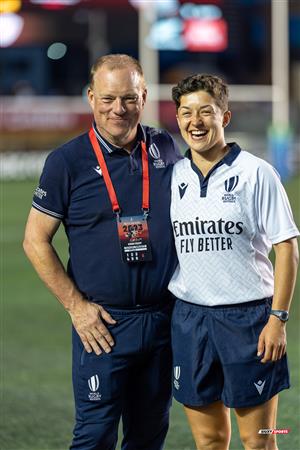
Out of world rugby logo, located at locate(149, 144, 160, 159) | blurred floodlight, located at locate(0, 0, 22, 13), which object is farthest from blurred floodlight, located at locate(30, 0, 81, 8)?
world rugby logo, located at locate(149, 144, 160, 159)

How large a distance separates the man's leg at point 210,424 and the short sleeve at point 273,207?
70cm

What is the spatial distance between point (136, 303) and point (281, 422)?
197cm

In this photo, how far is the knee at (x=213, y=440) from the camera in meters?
4.29

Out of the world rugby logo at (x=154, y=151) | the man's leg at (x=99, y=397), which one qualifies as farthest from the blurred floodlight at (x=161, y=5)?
the man's leg at (x=99, y=397)

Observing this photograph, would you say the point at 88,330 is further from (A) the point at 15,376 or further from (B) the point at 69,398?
(A) the point at 15,376

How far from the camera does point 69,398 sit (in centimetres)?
666

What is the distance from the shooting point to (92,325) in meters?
4.34

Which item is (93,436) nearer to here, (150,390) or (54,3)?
(150,390)

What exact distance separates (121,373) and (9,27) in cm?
2000

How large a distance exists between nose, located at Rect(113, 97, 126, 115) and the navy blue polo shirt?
15cm

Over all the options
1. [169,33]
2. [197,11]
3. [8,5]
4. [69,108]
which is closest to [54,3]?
[8,5]

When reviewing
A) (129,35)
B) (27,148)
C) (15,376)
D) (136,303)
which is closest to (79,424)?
(136,303)

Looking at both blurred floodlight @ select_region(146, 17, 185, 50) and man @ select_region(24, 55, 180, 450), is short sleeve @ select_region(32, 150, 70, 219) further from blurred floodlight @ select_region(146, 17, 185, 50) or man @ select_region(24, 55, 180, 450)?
blurred floodlight @ select_region(146, 17, 185, 50)

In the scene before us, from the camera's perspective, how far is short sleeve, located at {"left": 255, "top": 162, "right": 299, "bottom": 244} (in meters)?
4.12
